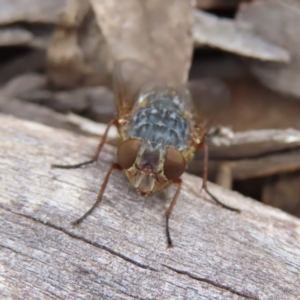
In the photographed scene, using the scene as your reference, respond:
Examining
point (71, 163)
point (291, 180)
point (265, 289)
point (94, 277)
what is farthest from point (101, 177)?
point (291, 180)

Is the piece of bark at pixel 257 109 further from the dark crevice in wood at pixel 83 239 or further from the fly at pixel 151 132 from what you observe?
the dark crevice in wood at pixel 83 239

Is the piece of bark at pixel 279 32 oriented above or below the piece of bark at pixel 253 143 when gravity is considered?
above

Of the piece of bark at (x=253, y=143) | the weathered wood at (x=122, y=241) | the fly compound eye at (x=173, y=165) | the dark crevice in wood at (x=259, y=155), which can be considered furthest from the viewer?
the dark crevice in wood at (x=259, y=155)

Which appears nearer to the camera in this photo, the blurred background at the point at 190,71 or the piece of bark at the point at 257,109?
the blurred background at the point at 190,71

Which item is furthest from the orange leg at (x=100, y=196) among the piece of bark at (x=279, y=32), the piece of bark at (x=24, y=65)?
the piece of bark at (x=24, y=65)

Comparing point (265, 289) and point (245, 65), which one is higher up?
point (245, 65)

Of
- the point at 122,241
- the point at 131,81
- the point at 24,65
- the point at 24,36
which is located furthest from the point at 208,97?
the point at 24,65

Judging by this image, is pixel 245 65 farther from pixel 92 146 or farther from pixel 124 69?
pixel 92 146
